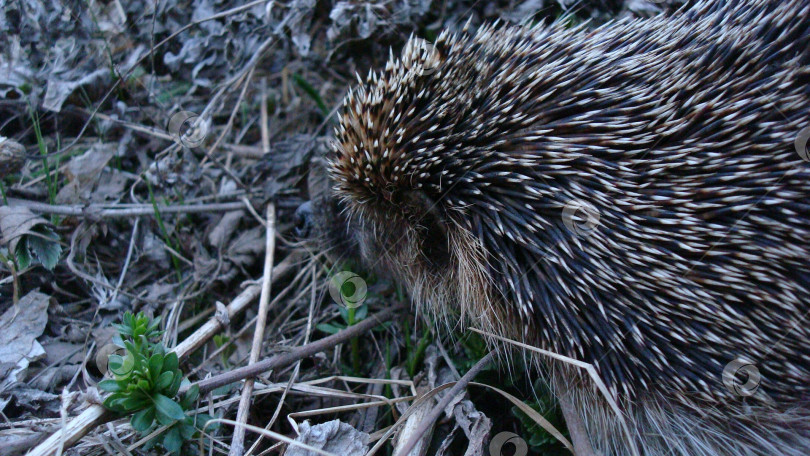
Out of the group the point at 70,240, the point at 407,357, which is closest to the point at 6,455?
the point at 70,240
